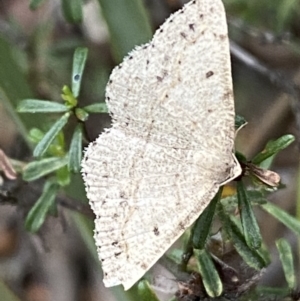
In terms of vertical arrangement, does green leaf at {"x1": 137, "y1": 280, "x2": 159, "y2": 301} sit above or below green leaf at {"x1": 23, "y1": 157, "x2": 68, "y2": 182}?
below

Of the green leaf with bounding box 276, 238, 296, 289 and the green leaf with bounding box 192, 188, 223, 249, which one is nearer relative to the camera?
the green leaf with bounding box 192, 188, 223, 249

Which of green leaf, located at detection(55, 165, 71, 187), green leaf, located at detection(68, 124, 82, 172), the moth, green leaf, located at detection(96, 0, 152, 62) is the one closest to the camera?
the moth

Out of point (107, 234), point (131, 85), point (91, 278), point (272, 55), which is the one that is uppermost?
point (131, 85)

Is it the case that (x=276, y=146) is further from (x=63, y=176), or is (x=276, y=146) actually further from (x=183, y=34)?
(x=63, y=176)

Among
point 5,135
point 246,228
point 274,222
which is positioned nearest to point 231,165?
point 246,228

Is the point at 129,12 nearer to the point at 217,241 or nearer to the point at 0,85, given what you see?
the point at 0,85

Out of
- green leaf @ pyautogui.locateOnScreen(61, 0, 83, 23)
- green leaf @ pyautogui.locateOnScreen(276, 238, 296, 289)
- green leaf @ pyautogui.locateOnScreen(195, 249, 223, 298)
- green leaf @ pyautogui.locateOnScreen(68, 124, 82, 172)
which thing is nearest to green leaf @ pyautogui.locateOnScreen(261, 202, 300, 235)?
green leaf @ pyautogui.locateOnScreen(276, 238, 296, 289)

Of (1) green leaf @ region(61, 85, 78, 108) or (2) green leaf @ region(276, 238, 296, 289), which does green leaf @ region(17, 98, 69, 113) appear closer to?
(1) green leaf @ region(61, 85, 78, 108)
